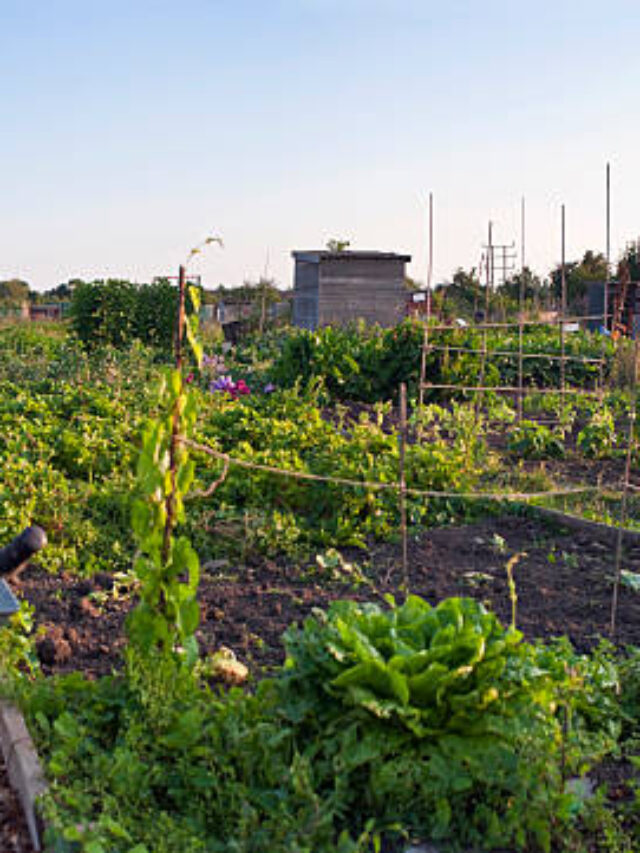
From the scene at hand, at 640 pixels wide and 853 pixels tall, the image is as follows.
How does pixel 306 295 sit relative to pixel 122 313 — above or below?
above

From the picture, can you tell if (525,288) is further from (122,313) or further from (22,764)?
(22,764)

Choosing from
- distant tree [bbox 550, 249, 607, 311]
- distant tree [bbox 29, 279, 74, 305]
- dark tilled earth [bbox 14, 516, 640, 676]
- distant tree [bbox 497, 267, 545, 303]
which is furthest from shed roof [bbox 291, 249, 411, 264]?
distant tree [bbox 29, 279, 74, 305]

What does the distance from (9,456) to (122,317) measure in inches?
408

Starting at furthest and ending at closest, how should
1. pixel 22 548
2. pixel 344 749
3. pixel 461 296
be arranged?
pixel 461 296 < pixel 22 548 < pixel 344 749

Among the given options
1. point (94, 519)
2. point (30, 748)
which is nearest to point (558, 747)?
point (30, 748)

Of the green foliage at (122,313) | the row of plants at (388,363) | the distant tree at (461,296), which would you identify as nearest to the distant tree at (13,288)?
the distant tree at (461,296)

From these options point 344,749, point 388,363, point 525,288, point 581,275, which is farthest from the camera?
point 581,275

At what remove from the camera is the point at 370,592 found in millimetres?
4453

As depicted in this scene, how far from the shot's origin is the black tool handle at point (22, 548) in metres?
3.31

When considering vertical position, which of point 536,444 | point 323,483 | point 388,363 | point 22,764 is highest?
point 388,363

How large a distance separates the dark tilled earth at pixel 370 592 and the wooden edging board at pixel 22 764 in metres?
Answer: 0.42

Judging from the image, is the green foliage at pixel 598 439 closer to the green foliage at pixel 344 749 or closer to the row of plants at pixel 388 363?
the row of plants at pixel 388 363

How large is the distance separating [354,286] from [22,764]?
70.4 feet

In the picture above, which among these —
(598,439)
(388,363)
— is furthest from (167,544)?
(388,363)
